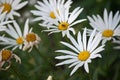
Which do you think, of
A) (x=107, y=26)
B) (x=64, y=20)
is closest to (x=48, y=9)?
(x=64, y=20)

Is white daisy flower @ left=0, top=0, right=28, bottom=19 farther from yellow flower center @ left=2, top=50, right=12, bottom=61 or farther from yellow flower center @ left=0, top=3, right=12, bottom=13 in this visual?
yellow flower center @ left=2, top=50, right=12, bottom=61

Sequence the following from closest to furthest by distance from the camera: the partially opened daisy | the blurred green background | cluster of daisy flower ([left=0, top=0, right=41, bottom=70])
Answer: the partially opened daisy, cluster of daisy flower ([left=0, top=0, right=41, bottom=70]), the blurred green background

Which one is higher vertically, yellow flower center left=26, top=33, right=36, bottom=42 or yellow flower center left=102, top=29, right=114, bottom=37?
yellow flower center left=26, top=33, right=36, bottom=42

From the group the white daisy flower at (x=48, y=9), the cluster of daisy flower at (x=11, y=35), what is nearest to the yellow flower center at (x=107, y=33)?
the white daisy flower at (x=48, y=9)

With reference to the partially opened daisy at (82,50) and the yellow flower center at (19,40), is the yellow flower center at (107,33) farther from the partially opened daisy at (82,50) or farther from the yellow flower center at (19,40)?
the yellow flower center at (19,40)

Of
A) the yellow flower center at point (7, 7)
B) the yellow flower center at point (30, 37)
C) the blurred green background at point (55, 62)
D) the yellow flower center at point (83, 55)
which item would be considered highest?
the yellow flower center at point (7, 7)

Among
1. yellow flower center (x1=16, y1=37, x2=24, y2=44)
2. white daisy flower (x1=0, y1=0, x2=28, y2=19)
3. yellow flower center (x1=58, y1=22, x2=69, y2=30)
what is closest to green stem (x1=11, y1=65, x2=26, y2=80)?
yellow flower center (x1=16, y1=37, x2=24, y2=44)

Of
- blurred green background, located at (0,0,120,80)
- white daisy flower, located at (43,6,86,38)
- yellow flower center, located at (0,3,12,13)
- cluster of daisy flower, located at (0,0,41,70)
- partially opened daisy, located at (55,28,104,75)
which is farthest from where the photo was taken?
yellow flower center, located at (0,3,12,13)
